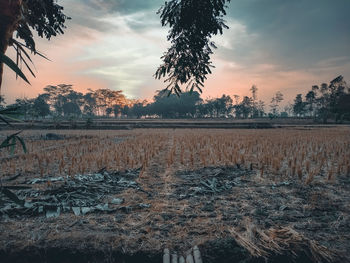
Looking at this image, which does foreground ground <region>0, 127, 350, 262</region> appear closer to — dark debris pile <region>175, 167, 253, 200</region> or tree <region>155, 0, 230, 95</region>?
dark debris pile <region>175, 167, 253, 200</region>

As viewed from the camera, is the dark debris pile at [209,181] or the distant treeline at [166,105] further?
the distant treeline at [166,105]

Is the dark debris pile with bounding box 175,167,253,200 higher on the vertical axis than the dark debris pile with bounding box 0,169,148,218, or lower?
lower

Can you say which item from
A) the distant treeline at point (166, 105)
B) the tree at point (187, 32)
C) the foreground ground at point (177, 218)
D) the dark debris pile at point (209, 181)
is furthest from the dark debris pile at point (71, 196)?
the distant treeline at point (166, 105)

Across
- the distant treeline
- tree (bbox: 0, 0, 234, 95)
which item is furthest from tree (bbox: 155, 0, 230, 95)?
the distant treeline

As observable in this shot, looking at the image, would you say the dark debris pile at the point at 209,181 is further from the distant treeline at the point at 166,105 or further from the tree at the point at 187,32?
the distant treeline at the point at 166,105

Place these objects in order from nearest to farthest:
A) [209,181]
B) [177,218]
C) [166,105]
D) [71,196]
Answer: [177,218], [71,196], [209,181], [166,105]

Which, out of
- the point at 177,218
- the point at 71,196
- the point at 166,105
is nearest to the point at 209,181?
the point at 177,218

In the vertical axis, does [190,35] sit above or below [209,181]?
above

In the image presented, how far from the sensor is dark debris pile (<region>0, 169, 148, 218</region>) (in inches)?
144

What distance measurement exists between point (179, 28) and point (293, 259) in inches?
163

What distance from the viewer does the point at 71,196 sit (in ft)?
14.4

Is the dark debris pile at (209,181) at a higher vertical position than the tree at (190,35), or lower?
lower

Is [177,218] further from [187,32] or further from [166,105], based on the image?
[166,105]

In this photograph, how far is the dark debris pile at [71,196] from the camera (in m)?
3.65
